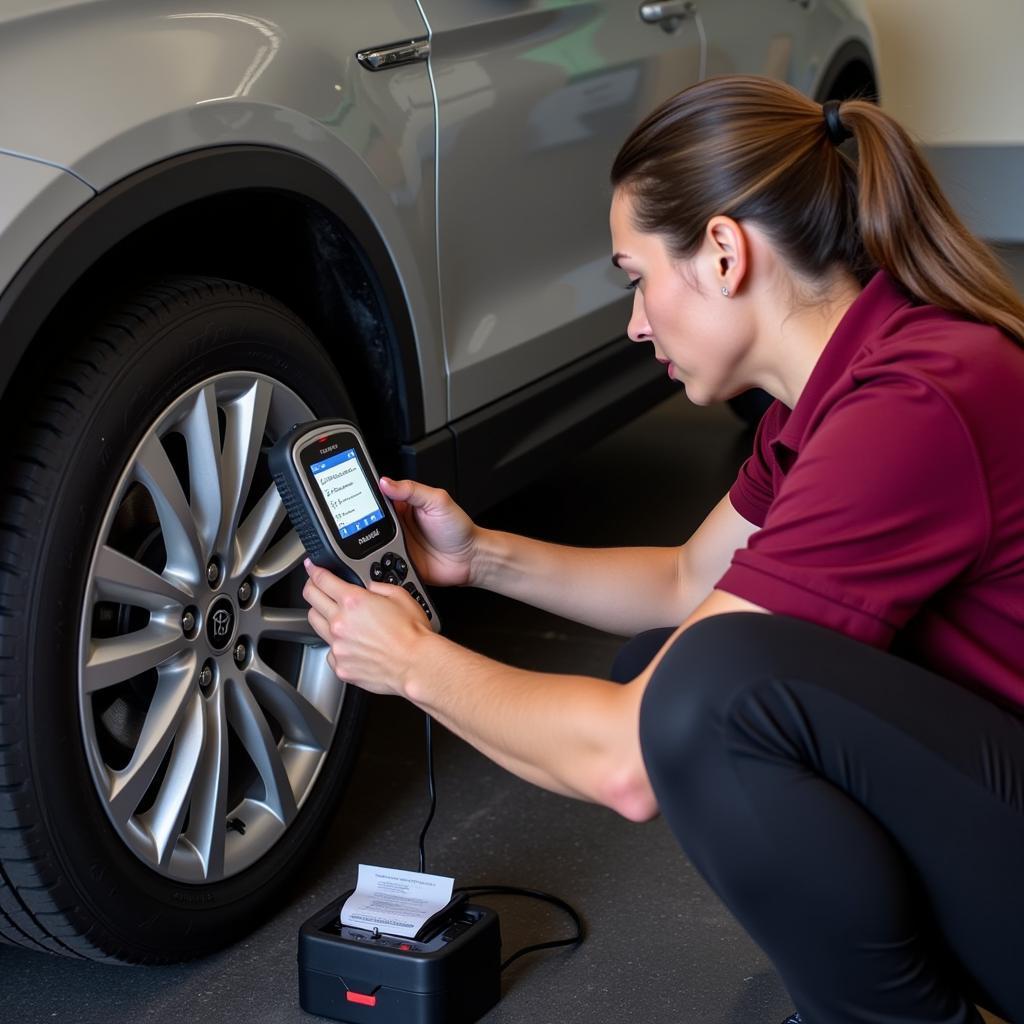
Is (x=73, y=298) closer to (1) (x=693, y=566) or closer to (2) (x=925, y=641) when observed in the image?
(1) (x=693, y=566)

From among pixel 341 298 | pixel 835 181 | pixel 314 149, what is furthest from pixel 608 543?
pixel 835 181

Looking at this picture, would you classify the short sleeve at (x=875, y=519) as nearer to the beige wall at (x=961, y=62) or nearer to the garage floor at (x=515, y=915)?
the garage floor at (x=515, y=915)

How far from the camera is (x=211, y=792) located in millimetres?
1575

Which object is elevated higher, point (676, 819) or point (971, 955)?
point (676, 819)

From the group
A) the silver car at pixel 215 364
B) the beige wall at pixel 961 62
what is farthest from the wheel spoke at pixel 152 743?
the beige wall at pixel 961 62

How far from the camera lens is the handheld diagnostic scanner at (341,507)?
4.81 feet

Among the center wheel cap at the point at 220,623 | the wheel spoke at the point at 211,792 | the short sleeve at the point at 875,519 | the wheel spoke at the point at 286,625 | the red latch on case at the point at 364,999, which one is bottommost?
the red latch on case at the point at 364,999

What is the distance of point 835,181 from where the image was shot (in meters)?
1.30

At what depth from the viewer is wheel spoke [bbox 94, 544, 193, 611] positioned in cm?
142

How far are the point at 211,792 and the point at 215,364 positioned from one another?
45 centimetres

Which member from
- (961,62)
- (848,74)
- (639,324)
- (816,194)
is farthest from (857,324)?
(961,62)

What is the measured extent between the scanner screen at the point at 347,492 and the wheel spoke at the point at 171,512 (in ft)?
0.46

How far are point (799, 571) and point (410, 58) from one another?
36.3 inches

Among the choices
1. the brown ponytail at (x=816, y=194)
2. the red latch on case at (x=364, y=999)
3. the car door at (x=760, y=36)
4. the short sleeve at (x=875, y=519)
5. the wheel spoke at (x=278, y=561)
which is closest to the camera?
the short sleeve at (x=875, y=519)
